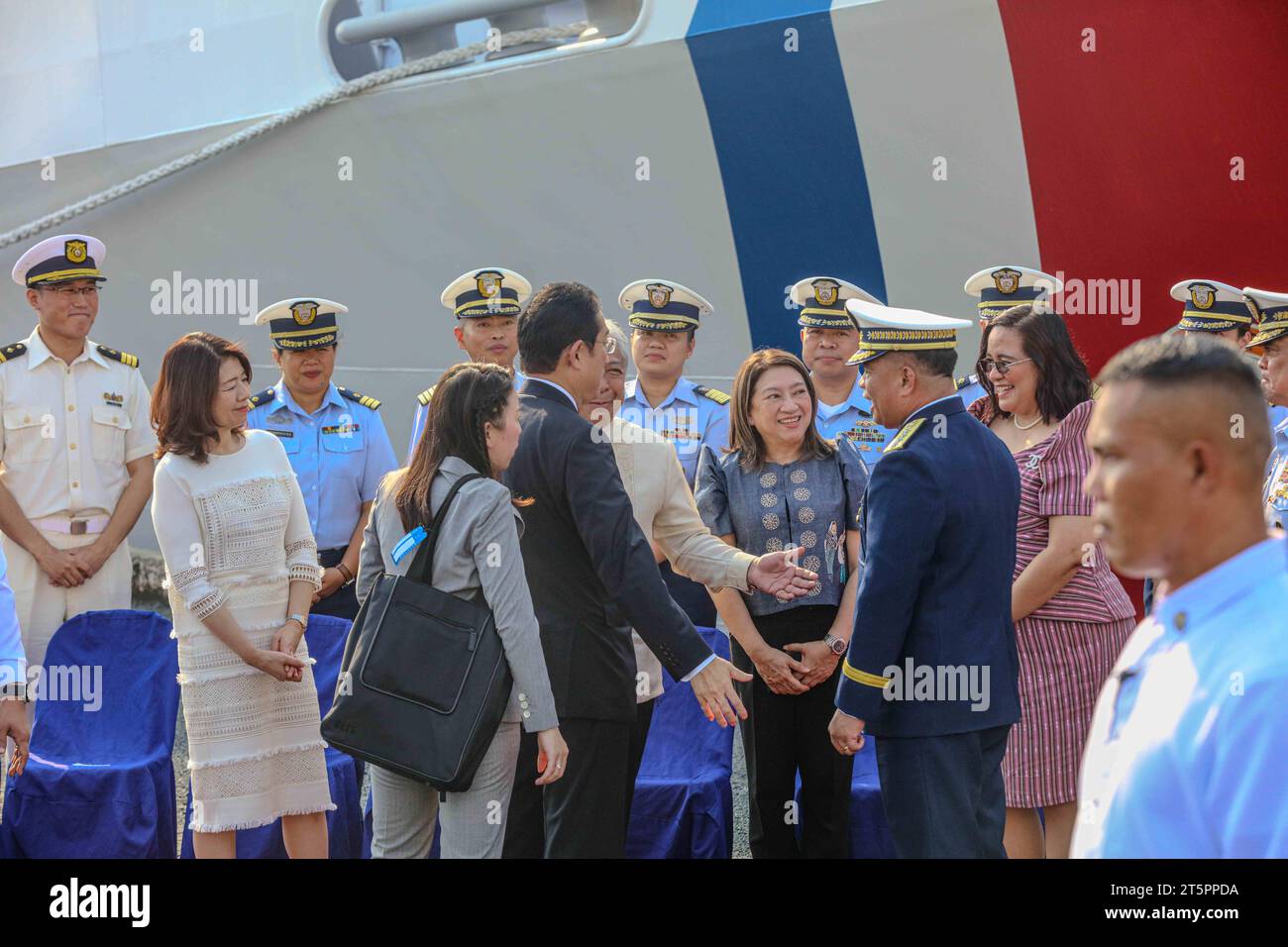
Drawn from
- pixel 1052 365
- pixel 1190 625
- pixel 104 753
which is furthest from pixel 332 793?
pixel 1190 625

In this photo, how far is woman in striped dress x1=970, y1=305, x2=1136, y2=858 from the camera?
11.5ft

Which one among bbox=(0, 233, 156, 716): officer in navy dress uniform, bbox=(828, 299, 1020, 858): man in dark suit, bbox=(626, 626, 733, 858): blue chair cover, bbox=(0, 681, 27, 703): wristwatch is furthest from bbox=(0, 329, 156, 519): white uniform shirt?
bbox=(828, 299, 1020, 858): man in dark suit

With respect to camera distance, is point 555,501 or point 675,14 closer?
point 555,501

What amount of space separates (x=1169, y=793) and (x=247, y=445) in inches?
110

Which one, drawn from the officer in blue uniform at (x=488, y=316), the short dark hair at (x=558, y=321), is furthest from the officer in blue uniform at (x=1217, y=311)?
the short dark hair at (x=558, y=321)

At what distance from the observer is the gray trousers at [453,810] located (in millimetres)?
2943

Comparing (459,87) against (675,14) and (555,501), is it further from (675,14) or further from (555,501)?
(555,501)

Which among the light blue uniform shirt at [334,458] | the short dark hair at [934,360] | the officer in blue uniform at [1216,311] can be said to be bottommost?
the light blue uniform shirt at [334,458]

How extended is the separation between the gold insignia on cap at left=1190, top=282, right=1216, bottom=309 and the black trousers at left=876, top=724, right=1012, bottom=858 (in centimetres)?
241

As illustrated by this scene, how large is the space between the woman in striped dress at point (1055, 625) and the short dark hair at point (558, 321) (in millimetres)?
1164

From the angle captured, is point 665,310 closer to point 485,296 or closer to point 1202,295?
point 485,296

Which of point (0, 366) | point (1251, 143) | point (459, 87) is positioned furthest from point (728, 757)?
point (459, 87)

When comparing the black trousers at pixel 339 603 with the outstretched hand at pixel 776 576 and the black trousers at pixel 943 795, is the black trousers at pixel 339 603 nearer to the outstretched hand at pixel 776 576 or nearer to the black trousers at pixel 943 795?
the outstretched hand at pixel 776 576
